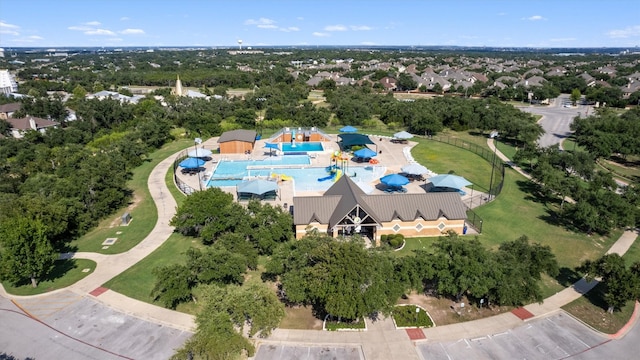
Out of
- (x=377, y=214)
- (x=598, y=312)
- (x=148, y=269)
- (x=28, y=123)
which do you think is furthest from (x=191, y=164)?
(x=28, y=123)

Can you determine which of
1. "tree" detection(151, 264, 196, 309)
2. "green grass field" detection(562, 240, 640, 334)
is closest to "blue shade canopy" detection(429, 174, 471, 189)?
"green grass field" detection(562, 240, 640, 334)

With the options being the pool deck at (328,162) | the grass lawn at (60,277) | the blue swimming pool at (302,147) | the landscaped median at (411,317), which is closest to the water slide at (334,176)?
the pool deck at (328,162)

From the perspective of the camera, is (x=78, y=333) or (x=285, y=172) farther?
(x=285, y=172)

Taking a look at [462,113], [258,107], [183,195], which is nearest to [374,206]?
[183,195]

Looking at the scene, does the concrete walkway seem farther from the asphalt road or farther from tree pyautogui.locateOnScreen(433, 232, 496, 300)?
the asphalt road

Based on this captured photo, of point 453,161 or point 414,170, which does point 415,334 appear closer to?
point 414,170

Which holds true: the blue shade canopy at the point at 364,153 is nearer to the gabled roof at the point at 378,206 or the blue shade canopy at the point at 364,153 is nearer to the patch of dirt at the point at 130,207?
the gabled roof at the point at 378,206

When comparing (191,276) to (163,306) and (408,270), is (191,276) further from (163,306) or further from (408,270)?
(408,270)
